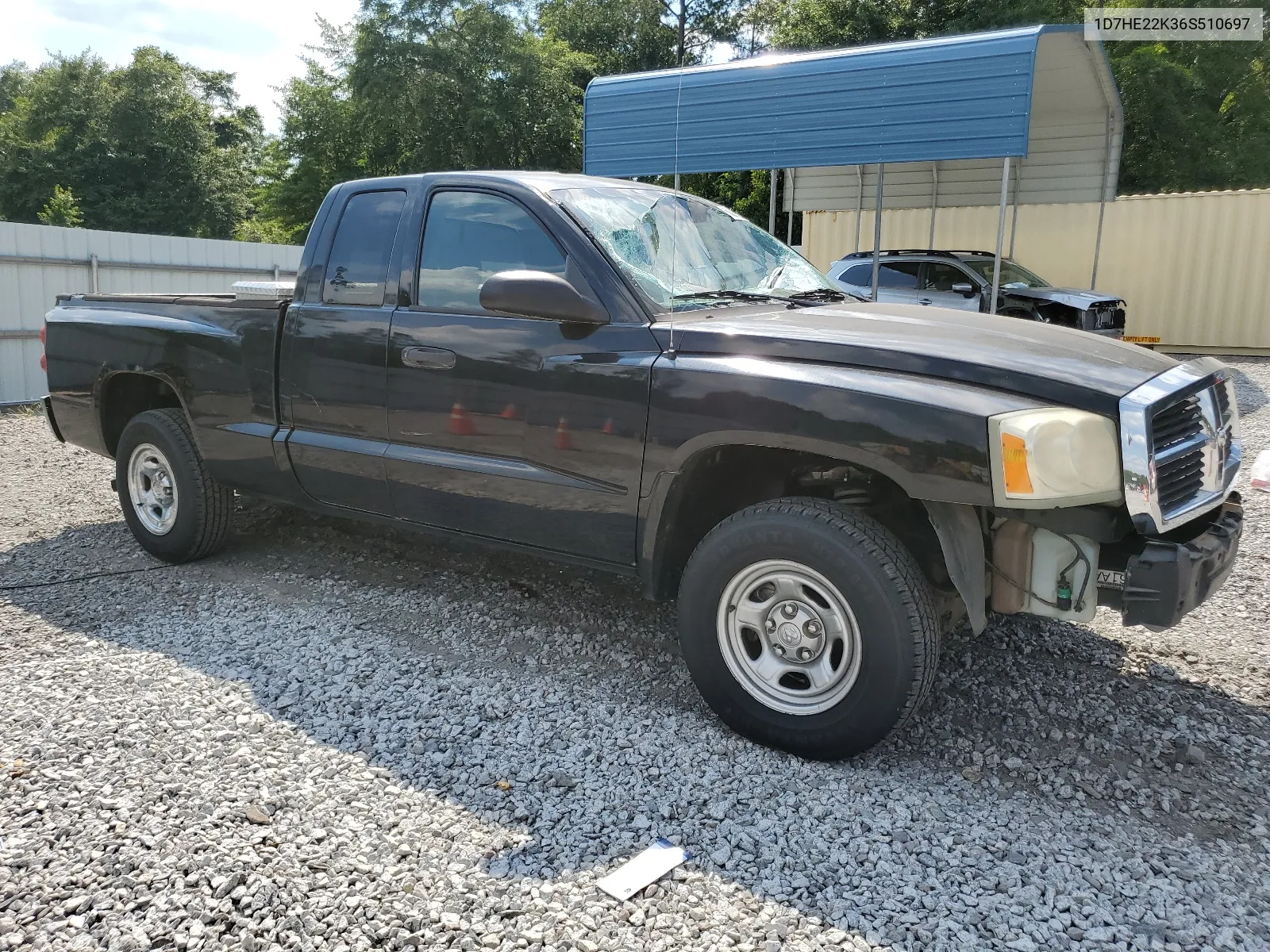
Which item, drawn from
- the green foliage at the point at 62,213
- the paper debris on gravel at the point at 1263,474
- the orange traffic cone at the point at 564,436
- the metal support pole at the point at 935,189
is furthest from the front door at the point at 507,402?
the green foliage at the point at 62,213

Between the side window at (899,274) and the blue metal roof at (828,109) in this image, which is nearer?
the blue metal roof at (828,109)

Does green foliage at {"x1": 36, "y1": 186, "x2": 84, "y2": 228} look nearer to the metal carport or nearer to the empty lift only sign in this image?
the metal carport

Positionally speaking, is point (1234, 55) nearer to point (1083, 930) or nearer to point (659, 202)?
point (659, 202)

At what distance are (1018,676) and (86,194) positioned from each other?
49.9 meters

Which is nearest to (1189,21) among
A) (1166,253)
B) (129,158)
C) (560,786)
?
(1166,253)

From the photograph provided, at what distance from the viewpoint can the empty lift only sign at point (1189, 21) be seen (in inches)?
817

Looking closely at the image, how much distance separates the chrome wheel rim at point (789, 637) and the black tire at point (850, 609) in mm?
27

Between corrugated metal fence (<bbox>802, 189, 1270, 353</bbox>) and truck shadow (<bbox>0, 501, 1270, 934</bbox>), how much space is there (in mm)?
13794

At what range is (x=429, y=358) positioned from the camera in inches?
Answer: 152

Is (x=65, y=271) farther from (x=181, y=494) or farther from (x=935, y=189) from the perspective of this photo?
(x=935, y=189)

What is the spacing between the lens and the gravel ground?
2398 millimetres

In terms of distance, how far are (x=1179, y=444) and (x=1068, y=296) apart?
1002 cm

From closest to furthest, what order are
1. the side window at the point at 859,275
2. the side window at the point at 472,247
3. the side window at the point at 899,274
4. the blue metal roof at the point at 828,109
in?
the side window at the point at 472,247 → the blue metal roof at the point at 828,109 → the side window at the point at 859,275 → the side window at the point at 899,274

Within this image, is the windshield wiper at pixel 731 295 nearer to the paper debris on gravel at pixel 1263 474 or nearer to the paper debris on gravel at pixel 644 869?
the paper debris on gravel at pixel 644 869
